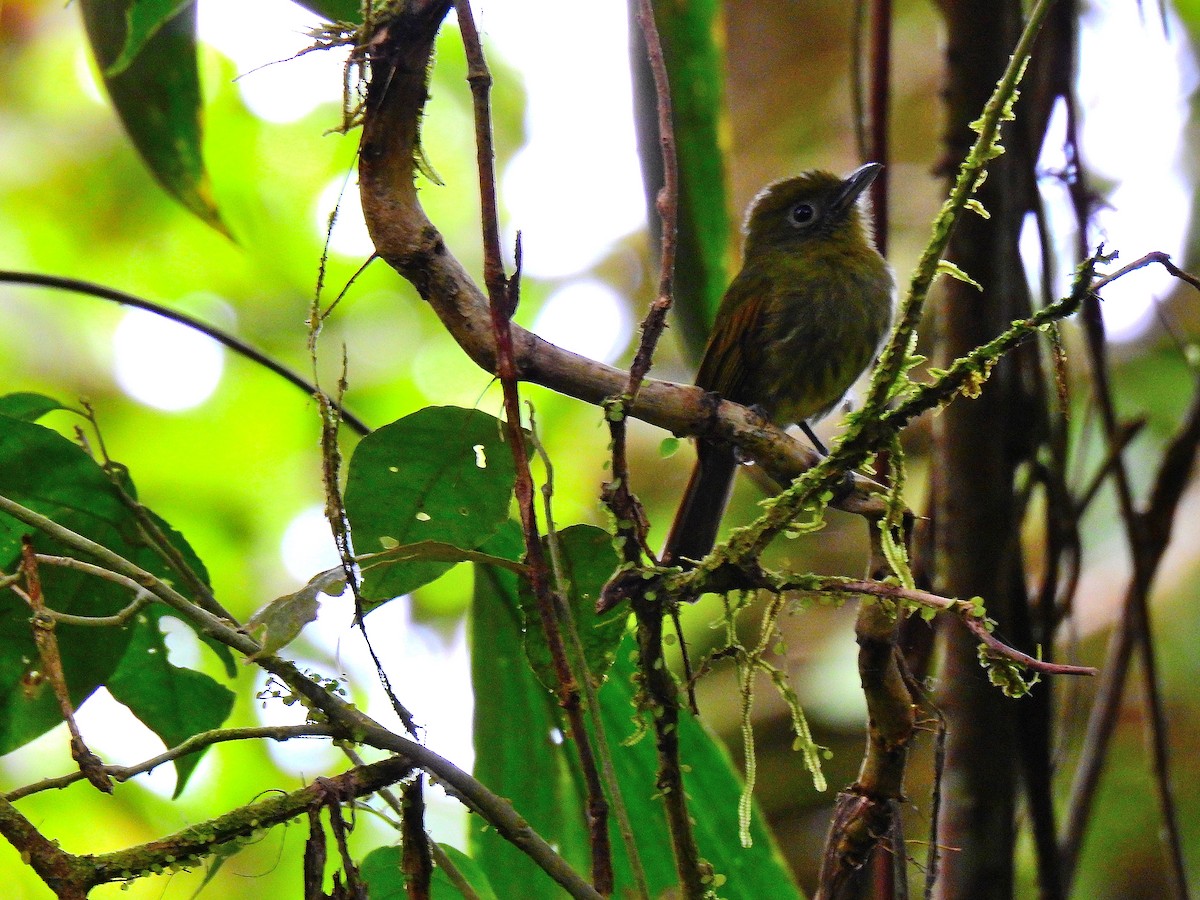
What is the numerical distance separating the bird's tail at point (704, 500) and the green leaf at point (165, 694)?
0.95 meters

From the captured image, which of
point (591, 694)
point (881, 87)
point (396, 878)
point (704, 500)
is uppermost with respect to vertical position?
point (881, 87)

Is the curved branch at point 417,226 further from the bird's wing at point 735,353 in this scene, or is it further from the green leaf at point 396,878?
the bird's wing at point 735,353

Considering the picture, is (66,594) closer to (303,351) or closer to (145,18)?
(145,18)

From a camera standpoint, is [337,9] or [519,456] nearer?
[519,456]

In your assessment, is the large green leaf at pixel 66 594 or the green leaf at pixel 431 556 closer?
the green leaf at pixel 431 556

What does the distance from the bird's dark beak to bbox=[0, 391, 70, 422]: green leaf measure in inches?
61.8

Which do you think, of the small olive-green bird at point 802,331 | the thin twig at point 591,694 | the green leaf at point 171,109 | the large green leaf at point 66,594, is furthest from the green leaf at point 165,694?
the small olive-green bird at point 802,331

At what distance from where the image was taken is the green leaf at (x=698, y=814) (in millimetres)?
1446

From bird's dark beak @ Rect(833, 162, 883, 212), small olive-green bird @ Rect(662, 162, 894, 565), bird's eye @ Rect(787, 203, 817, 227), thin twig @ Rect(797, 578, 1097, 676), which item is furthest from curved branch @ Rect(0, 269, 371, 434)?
bird's eye @ Rect(787, 203, 817, 227)

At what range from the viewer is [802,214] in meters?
2.94

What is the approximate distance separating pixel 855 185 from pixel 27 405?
182 cm

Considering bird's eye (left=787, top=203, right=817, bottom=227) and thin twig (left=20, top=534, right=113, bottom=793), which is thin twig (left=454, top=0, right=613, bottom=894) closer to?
thin twig (left=20, top=534, right=113, bottom=793)

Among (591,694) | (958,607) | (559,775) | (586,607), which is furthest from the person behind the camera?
(559,775)

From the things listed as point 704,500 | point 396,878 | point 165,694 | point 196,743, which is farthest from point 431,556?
point 704,500
